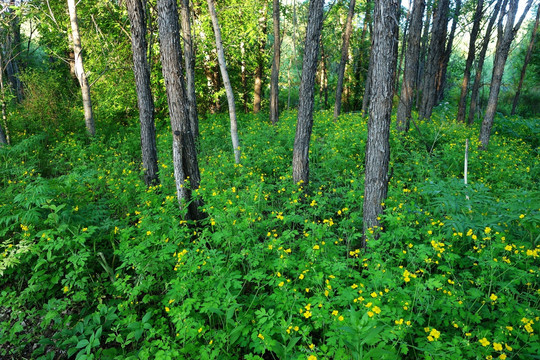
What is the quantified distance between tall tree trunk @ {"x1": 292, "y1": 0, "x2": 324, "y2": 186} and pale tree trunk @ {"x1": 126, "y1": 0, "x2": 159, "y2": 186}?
313 cm

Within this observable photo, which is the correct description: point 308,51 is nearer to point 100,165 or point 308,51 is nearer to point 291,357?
point 291,357

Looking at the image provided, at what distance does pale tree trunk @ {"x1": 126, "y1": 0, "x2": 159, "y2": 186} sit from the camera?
6008 millimetres

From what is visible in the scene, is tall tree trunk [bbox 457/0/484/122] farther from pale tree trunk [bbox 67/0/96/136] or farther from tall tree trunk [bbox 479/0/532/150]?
pale tree trunk [bbox 67/0/96/136]

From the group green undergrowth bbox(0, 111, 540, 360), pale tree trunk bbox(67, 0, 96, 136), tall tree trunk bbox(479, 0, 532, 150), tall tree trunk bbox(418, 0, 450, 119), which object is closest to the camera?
green undergrowth bbox(0, 111, 540, 360)

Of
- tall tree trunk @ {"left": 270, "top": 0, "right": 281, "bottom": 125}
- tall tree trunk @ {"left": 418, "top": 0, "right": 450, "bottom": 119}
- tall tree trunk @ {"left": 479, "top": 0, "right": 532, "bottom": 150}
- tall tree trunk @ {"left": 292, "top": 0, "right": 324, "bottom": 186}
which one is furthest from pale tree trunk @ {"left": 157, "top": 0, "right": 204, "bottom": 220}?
tall tree trunk @ {"left": 418, "top": 0, "right": 450, "bottom": 119}

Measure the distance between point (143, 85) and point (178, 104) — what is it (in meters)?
2.08

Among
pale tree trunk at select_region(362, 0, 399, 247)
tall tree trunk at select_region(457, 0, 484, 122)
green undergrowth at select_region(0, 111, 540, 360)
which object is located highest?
tall tree trunk at select_region(457, 0, 484, 122)

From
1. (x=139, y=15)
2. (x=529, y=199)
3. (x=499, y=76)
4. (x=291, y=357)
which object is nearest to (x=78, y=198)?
(x=139, y=15)

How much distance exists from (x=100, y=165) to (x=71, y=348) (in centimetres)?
611

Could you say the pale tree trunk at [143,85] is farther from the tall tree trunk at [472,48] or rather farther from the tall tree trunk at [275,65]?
the tall tree trunk at [472,48]

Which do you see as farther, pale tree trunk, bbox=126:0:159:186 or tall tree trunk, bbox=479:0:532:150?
tall tree trunk, bbox=479:0:532:150

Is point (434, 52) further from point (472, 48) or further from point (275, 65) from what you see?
point (275, 65)

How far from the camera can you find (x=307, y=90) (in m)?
Result: 5.82

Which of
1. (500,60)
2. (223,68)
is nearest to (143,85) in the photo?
(223,68)
